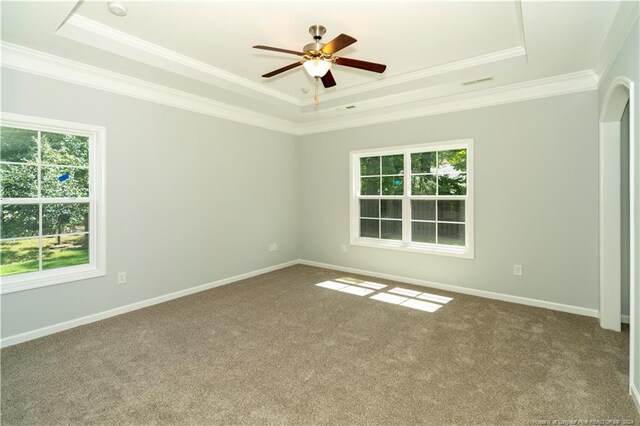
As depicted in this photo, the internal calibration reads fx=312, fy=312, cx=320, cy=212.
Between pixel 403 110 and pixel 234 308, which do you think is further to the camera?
pixel 403 110

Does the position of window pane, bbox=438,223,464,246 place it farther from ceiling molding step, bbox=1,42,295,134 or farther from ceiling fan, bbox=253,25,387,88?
ceiling molding step, bbox=1,42,295,134

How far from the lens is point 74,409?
2.03m

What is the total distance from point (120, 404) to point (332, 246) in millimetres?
3951

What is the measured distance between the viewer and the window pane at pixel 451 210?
439 cm

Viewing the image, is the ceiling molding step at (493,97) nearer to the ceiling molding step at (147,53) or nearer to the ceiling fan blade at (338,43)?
the ceiling molding step at (147,53)

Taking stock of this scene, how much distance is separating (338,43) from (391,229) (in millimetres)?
3343

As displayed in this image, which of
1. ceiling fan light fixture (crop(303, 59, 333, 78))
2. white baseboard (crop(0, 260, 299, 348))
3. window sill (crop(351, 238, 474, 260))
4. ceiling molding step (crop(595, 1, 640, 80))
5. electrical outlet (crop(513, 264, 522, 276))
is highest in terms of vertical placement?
ceiling molding step (crop(595, 1, 640, 80))

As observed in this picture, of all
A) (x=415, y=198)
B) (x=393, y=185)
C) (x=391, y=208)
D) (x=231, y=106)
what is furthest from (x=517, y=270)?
(x=231, y=106)

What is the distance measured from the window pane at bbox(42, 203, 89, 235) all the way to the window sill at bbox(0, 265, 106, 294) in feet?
1.34

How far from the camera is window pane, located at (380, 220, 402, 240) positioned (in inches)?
196

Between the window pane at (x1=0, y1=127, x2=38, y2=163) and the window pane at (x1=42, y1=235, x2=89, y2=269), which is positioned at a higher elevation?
the window pane at (x1=0, y1=127, x2=38, y2=163)

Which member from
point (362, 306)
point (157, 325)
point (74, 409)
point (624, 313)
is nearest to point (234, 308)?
point (157, 325)

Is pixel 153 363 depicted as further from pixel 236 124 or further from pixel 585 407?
pixel 236 124

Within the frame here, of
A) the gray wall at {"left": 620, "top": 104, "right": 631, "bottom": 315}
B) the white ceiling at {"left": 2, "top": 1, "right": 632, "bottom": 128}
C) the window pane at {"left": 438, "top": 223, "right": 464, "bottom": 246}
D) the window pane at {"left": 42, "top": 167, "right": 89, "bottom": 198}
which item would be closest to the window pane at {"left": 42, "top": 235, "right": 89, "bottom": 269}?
the window pane at {"left": 42, "top": 167, "right": 89, "bottom": 198}
